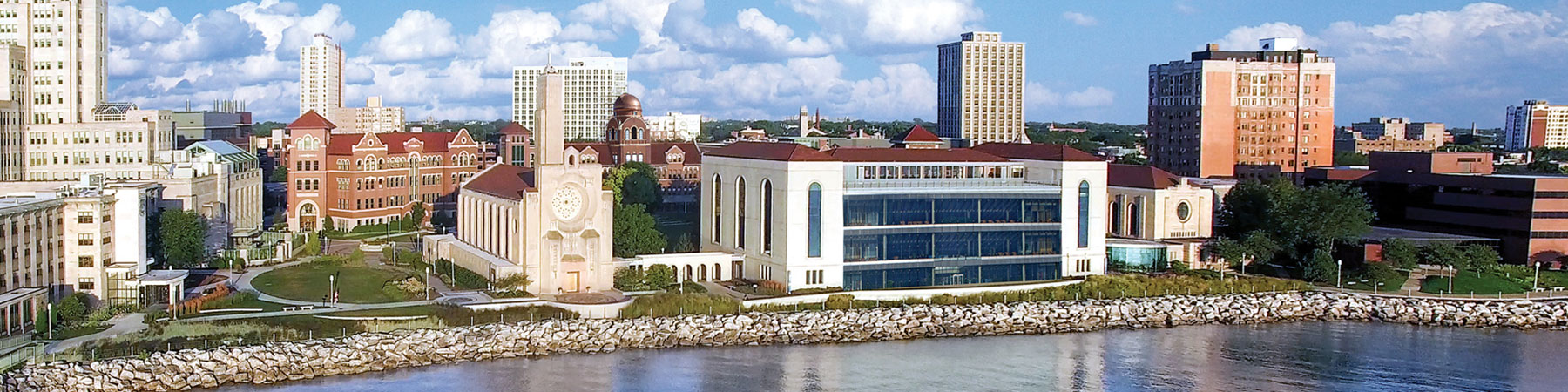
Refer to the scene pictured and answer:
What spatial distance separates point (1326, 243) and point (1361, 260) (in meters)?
2.03

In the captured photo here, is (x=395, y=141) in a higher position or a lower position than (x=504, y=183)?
higher

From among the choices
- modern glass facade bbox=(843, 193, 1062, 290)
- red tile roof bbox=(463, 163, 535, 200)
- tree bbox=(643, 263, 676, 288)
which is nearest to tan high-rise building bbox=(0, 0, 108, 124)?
red tile roof bbox=(463, 163, 535, 200)

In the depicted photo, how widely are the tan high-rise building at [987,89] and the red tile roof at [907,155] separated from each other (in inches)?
3367

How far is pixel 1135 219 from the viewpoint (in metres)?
61.1

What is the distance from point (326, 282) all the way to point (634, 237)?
10.8 metres

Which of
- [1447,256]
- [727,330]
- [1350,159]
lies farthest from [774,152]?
[1350,159]

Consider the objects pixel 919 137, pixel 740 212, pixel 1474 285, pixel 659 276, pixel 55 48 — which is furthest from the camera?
pixel 919 137

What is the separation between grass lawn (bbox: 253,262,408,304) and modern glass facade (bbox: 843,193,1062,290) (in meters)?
15.2

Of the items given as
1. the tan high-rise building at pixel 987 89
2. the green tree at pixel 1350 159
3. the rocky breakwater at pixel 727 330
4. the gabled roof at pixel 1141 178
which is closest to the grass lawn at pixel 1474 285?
the rocky breakwater at pixel 727 330

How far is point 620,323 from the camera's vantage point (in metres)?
42.3

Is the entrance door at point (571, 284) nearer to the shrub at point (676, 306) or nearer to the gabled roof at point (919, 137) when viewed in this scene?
the shrub at point (676, 306)

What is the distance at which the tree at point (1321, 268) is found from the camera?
54406 mm

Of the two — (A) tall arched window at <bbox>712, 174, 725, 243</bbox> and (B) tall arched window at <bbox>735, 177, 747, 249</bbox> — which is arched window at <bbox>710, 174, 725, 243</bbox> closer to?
(A) tall arched window at <bbox>712, 174, 725, 243</bbox>

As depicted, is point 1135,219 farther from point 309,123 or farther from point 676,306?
point 309,123
